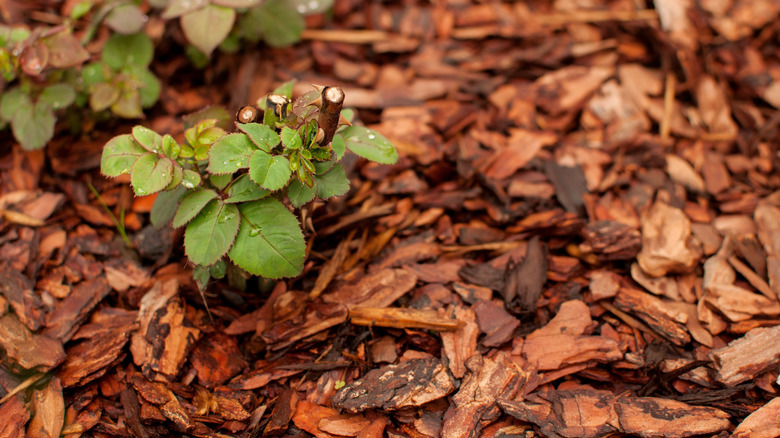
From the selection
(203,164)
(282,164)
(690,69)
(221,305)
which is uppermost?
(690,69)

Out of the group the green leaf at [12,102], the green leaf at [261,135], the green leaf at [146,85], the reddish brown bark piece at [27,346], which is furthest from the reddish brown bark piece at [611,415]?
the green leaf at [12,102]

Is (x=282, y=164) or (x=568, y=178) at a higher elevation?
(x=282, y=164)

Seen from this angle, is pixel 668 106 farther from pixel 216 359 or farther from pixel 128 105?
pixel 128 105

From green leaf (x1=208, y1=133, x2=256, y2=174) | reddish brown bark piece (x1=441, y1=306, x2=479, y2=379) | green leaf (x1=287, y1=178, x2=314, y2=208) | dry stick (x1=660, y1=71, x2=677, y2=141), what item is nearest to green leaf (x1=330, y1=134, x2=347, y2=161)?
green leaf (x1=287, y1=178, x2=314, y2=208)

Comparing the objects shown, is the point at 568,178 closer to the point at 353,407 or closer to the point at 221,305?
the point at 353,407

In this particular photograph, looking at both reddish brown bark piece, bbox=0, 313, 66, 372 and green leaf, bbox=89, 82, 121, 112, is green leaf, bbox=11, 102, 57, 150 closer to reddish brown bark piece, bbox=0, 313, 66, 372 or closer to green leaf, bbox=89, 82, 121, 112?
green leaf, bbox=89, 82, 121, 112

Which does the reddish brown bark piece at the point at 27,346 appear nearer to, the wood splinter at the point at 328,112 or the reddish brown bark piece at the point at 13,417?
the reddish brown bark piece at the point at 13,417

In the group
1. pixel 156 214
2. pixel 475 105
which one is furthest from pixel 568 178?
pixel 156 214
